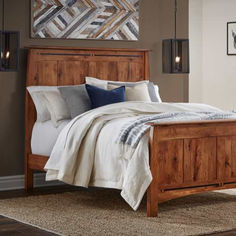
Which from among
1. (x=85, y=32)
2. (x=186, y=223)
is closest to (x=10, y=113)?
(x=85, y=32)

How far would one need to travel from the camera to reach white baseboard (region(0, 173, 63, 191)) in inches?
237

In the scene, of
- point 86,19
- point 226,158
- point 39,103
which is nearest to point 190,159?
point 226,158

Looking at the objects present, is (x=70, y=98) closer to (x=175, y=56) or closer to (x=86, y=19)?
(x=86, y=19)

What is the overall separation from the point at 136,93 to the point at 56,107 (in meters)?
0.87

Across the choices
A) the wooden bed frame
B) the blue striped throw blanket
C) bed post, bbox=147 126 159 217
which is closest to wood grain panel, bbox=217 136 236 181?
the wooden bed frame

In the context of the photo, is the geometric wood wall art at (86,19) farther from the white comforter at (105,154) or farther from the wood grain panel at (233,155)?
the wood grain panel at (233,155)

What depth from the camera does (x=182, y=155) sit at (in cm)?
483

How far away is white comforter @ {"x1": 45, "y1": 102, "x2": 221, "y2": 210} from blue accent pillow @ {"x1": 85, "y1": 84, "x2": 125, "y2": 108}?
509 mm

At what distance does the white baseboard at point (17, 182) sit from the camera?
6.03 metres

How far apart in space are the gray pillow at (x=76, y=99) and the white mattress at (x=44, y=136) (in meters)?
0.14

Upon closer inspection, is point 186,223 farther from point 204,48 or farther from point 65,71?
point 204,48

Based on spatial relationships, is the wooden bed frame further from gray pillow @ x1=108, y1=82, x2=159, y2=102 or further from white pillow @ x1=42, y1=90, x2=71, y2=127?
gray pillow @ x1=108, y1=82, x2=159, y2=102

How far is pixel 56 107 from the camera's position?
19.0ft

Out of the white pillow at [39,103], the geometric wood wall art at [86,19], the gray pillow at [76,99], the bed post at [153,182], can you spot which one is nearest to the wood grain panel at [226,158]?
the bed post at [153,182]
